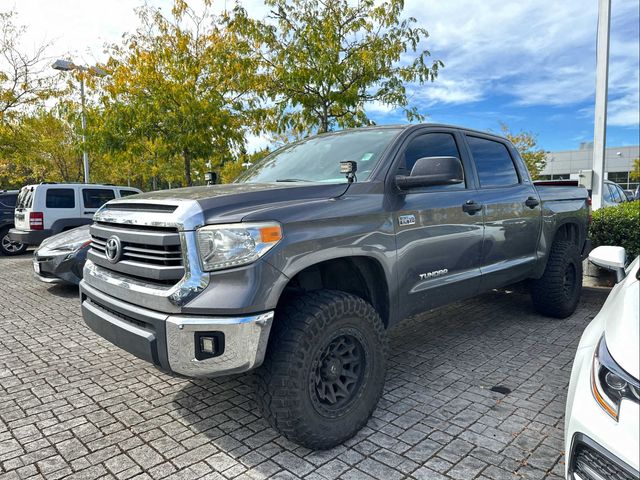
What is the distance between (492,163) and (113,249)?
334 cm

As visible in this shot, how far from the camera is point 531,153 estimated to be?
99.3 ft

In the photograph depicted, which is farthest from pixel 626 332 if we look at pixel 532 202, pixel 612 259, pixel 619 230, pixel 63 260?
pixel 63 260

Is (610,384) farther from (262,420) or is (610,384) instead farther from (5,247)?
(5,247)

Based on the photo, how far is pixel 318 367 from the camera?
2580mm

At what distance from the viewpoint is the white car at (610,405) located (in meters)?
1.54

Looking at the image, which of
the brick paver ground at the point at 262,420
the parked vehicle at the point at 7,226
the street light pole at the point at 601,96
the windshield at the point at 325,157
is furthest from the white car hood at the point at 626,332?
the parked vehicle at the point at 7,226

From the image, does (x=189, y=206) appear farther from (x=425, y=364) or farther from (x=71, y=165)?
(x=71, y=165)

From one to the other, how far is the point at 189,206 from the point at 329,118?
8.44 m

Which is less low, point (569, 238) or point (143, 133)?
point (143, 133)

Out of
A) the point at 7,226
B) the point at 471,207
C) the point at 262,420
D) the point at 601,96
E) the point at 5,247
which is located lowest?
the point at 5,247

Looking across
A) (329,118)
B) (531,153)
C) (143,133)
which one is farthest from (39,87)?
(531,153)

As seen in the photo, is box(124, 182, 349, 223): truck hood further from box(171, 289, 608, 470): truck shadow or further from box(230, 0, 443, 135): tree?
box(230, 0, 443, 135): tree

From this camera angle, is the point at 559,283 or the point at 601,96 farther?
the point at 601,96

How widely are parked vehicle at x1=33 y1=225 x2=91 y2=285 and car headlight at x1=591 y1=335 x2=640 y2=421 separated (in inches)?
246
